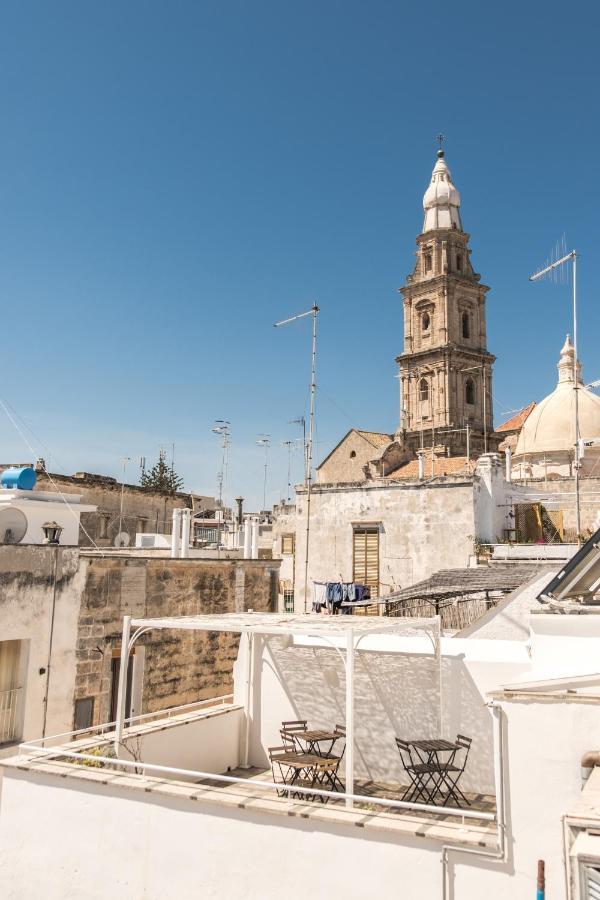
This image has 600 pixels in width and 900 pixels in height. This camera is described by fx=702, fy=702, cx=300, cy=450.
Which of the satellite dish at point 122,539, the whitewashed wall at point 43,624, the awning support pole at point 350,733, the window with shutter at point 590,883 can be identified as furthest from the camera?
the satellite dish at point 122,539

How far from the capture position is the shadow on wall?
893 centimetres

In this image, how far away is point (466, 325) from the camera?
51.7m

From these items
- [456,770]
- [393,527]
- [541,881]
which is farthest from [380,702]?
[393,527]

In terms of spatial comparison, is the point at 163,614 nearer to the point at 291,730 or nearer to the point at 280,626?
the point at 291,730

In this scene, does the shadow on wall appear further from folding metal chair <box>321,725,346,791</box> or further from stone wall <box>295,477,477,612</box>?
stone wall <box>295,477,477,612</box>

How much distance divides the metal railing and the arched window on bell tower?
44.6 m

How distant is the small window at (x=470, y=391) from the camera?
5059 cm

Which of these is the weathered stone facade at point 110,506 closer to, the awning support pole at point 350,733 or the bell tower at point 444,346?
the awning support pole at point 350,733

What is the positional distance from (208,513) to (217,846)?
36844 millimetres

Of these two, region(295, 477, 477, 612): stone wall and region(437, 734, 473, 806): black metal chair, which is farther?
region(295, 477, 477, 612): stone wall

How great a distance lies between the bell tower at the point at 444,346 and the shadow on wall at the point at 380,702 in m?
38.0

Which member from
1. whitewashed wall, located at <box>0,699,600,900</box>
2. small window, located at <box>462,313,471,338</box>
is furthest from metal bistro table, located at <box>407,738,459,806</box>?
small window, located at <box>462,313,471,338</box>

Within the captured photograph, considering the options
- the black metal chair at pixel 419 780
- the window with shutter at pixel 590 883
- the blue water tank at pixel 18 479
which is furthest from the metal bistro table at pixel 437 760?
the blue water tank at pixel 18 479

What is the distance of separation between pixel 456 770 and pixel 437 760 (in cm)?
27
